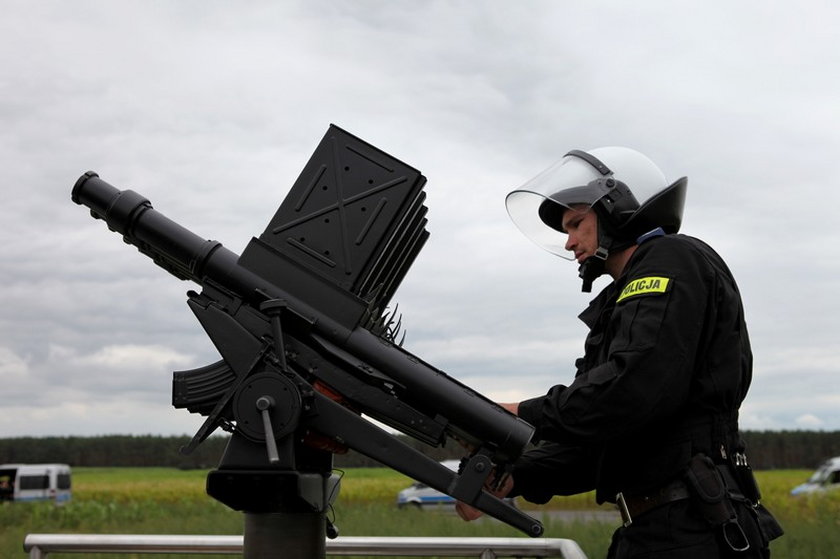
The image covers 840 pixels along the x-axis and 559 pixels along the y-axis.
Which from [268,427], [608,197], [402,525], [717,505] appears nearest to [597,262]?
[608,197]

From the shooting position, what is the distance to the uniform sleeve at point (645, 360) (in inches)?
133

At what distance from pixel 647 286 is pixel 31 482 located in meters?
40.1

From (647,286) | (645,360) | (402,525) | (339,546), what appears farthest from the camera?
(402,525)

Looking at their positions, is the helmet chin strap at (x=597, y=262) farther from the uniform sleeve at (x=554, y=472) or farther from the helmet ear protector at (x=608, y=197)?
the uniform sleeve at (x=554, y=472)

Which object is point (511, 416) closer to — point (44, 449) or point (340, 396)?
point (340, 396)

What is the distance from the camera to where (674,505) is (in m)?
3.50

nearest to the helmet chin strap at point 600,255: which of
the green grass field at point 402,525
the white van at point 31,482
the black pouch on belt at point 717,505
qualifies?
the black pouch on belt at point 717,505

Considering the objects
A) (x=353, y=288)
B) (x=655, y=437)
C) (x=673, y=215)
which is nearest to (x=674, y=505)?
(x=655, y=437)

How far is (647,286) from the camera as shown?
11.5 ft

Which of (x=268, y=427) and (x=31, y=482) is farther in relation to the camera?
(x=31, y=482)

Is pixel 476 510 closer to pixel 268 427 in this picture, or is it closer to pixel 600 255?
pixel 268 427

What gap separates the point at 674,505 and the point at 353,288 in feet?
5.05

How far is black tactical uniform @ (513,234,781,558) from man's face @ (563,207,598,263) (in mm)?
323

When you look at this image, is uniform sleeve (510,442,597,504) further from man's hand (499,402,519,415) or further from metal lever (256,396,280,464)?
metal lever (256,396,280,464)
